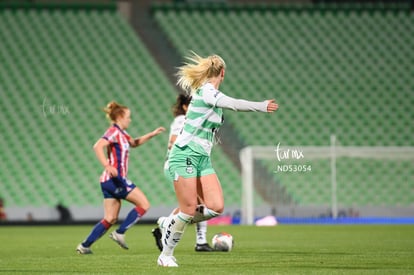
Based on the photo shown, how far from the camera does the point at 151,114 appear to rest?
23.7 metres

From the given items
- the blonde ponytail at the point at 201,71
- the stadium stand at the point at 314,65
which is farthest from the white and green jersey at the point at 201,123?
the stadium stand at the point at 314,65

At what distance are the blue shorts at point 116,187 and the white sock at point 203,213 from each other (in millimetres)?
2160

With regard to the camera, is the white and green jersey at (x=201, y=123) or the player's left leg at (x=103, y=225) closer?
the white and green jersey at (x=201, y=123)

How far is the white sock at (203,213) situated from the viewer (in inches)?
319

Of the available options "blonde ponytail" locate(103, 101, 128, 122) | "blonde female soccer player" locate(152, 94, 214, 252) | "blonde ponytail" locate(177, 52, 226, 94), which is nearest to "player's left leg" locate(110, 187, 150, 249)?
"blonde female soccer player" locate(152, 94, 214, 252)

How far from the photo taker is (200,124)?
7.98 meters

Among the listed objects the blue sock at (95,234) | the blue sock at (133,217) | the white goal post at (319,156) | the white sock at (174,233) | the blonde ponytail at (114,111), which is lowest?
the white sock at (174,233)

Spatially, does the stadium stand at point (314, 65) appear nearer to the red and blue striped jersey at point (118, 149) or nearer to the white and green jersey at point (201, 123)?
the red and blue striped jersey at point (118, 149)

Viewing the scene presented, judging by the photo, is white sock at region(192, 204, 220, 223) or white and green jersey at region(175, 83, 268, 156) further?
white sock at region(192, 204, 220, 223)

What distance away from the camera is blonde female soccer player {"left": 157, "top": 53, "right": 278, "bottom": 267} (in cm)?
783

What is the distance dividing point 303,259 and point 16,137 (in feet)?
50.3

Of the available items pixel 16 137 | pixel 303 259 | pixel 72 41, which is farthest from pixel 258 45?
pixel 303 259

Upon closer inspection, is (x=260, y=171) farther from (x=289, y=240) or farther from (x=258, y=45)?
(x=289, y=240)

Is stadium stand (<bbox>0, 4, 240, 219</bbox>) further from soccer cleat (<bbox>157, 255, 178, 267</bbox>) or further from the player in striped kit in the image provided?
soccer cleat (<bbox>157, 255, 178, 267</bbox>)
